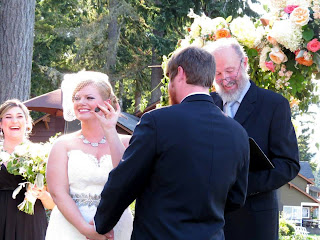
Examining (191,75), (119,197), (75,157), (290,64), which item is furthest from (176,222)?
(290,64)

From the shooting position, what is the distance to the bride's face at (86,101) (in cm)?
416

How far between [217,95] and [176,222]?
1.64m

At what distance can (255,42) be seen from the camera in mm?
5160

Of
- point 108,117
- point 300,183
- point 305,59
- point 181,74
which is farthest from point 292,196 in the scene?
point 181,74

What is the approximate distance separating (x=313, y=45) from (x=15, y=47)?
6950mm

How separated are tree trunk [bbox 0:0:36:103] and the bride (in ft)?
20.7

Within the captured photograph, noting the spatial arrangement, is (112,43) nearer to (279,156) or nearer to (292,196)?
(279,156)

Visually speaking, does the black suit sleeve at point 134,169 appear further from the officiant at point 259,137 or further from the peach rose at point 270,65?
the peach rose at point 270,65

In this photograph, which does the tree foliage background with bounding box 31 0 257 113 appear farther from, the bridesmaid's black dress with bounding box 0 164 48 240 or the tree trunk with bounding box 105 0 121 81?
the bridesmaid's black dress with bounding box 0 164 48 240

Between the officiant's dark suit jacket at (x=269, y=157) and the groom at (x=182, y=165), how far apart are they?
887 millimetres

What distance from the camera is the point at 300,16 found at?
4781mm

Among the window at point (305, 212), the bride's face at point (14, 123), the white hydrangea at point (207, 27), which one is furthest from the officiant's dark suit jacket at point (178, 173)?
the window at point (305, 212)

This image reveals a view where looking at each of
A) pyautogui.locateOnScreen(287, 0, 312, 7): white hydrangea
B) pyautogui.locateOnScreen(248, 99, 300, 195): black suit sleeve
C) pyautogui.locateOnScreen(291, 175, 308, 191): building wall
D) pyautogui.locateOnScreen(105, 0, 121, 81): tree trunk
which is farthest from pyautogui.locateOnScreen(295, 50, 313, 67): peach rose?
pyautogui.locateOnScreen(291, 175, 308, 191): building wall

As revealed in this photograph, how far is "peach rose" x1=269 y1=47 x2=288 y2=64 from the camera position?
4.87 m
